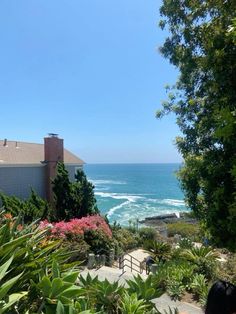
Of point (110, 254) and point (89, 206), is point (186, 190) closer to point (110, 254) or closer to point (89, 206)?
point (110, 254)

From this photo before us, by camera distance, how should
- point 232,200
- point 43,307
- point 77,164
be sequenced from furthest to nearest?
point 77,164
point 232,200
point 43,307

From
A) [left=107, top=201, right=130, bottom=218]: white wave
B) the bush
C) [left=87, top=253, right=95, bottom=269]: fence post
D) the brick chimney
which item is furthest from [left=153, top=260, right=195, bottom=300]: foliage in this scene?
[left=107, top=201, right=130, bottom=218]: white wave

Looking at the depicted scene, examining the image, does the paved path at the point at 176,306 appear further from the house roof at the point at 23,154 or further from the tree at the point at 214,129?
the house roof at the point at 23,154

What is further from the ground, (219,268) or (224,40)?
(224,40)

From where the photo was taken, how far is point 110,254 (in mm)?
17688

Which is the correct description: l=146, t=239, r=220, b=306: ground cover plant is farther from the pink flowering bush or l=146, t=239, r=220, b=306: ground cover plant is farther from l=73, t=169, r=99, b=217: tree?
l=73, t=169, r=99, b=217: tree

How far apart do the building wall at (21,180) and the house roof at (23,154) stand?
49 cm

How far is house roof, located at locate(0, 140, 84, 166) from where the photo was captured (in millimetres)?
25327

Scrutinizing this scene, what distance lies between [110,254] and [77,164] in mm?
15579

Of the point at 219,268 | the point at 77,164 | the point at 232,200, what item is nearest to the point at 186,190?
the point at 232,200

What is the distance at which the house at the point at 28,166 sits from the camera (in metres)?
24.7

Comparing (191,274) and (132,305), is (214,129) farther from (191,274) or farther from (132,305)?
(191,274)

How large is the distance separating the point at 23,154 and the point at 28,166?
199 centimetres

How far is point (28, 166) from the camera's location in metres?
26.1
